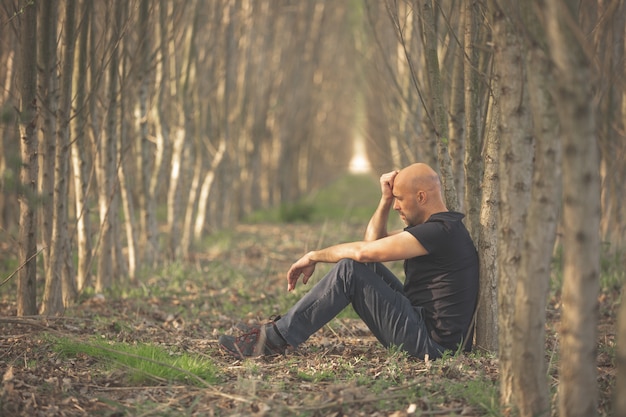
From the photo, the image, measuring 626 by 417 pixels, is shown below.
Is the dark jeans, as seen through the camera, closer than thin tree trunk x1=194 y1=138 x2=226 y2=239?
Yes

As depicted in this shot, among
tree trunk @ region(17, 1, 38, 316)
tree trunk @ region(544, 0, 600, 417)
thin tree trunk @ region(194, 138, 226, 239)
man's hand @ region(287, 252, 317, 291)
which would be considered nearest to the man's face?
man's hand @ region(287, 252, 317, 291)

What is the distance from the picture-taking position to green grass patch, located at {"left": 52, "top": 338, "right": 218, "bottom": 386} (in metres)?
3.99

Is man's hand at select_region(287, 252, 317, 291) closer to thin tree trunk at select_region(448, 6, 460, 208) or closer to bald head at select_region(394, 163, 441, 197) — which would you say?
bald head at select_region(394, 163, 441, 197)

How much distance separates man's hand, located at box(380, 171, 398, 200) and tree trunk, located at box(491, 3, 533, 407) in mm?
1390

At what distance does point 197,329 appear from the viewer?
583cm

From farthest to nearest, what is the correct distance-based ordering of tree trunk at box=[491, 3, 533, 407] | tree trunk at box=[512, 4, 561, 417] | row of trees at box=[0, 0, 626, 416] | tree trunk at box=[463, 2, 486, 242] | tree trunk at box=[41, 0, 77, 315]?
tree trunk at box=[41, 0, 77, 315] < tree trunk at box=[463, 2, 486, 242] < tree trunk at box=[491, 3, 533, 407] < tree trunk at box=[512, 4, 561, 417] < row of trees at box=[0, 0, 626, 416]

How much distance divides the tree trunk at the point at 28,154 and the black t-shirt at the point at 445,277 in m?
2.66

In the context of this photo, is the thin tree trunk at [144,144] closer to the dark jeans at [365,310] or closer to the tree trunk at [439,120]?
the tree trunk at [439,120]

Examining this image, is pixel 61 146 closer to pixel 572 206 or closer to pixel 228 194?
pixel 572 206

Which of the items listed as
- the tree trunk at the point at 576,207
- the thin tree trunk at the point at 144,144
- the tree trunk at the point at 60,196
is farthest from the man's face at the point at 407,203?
the thin tree trunk at the point at 144,144

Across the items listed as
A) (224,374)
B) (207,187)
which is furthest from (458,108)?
(207,187)

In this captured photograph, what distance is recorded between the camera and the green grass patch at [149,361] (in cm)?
399

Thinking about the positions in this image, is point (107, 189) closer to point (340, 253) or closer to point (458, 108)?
point (340, 253)

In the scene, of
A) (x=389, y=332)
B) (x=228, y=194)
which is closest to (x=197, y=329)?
(x=389, y=332)
